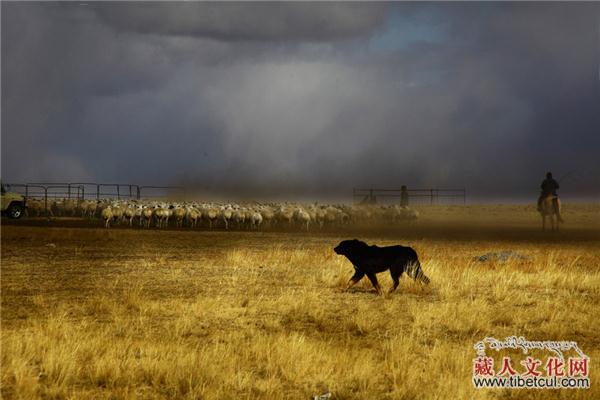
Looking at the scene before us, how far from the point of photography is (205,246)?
24.9 metres

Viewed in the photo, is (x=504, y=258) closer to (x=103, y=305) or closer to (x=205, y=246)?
(x=205, y=246)

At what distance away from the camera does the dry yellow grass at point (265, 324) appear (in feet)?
25.1

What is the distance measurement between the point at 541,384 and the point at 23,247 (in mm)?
19274

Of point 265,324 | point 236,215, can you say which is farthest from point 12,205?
point 265,324

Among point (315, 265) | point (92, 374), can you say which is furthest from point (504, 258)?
point (92, 374)

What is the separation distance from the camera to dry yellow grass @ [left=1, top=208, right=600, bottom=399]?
25.1 feet

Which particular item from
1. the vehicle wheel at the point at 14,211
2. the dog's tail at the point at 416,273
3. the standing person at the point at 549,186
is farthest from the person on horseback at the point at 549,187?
the vehicle wheel at the point at 14,211

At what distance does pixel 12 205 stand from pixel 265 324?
31.5 m

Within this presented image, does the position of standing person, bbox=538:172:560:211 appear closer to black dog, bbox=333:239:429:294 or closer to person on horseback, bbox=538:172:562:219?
person on horseback, bbox=538:172:562:219

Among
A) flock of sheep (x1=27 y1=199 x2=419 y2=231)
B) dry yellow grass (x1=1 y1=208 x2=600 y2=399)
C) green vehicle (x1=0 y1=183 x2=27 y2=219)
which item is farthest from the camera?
flock of sheep (x1=27 y1=199 x2=419 y2=231)

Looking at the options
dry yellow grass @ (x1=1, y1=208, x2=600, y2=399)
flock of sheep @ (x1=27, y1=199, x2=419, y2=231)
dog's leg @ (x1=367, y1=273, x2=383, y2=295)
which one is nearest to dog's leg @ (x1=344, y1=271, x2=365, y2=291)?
dry yellow grass @ (x1=1, y1=208, x2=600, y2=399)

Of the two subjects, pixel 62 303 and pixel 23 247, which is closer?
pixel 62 303

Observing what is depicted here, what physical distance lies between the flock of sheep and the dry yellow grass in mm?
19062

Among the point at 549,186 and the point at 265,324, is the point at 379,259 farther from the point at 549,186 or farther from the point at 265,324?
the point at 549,186
